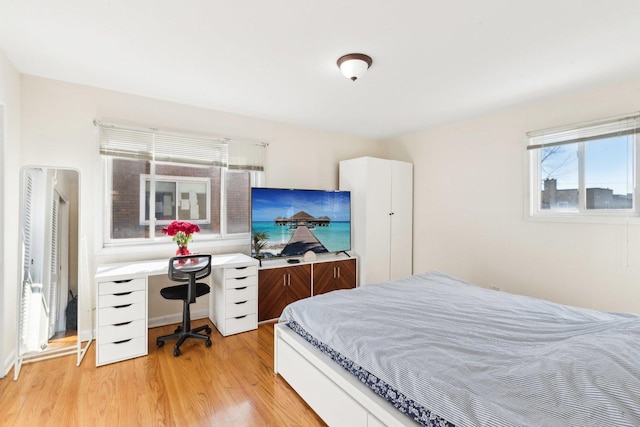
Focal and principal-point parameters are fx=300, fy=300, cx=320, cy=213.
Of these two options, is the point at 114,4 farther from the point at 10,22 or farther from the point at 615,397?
the point at 615,397

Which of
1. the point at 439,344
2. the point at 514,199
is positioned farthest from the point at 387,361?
the point at 514,199

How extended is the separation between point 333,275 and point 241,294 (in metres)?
1.30

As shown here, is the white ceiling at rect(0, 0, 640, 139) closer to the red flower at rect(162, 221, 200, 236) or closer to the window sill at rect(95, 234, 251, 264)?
the red flower at rect(162, 221, 200, 236)

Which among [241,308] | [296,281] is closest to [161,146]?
[241,308]

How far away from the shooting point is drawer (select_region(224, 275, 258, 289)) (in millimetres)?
3158

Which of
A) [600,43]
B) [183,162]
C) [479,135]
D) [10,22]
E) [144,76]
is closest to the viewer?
[10,22]

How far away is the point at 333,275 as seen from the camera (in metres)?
4.04

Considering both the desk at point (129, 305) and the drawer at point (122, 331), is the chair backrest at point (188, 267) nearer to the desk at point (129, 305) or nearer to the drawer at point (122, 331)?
the desk at point (129, 305)

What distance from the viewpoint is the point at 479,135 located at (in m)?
3.73

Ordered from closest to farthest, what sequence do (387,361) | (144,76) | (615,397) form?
(615,397)
(387,361)
(144,76)

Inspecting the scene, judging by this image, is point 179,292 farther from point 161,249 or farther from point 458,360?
point 458,360

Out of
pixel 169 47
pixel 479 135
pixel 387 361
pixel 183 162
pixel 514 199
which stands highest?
pixel 169 47

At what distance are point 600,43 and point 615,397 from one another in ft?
7.43

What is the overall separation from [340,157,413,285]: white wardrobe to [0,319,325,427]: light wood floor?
199 centimetres
